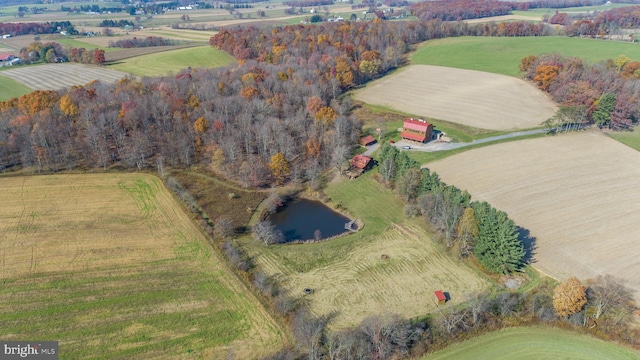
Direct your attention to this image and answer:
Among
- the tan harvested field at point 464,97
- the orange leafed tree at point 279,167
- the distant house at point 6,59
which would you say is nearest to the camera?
the orange leafed tree at point 279,167

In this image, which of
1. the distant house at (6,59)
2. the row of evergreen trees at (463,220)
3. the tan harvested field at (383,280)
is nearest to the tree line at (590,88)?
the row of evergreen trees at (463,220)

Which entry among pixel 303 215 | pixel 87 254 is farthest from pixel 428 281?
pixel 87 254

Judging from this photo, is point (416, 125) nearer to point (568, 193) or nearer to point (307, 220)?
point (568, 193)

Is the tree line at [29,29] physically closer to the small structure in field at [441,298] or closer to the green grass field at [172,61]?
the green grass field at [172,61]

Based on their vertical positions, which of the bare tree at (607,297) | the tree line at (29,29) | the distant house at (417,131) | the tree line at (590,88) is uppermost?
the tree line at (29,29)

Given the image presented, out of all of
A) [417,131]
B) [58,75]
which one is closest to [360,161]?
[417,131]

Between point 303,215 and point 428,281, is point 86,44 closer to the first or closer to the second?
point 303,215
